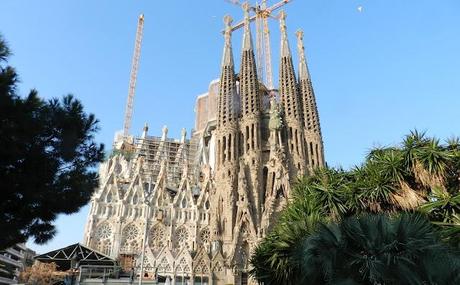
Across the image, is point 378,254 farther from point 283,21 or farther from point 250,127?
point 283,21

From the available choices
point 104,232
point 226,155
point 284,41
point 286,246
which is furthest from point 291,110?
point 286,246

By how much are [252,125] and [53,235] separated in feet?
105

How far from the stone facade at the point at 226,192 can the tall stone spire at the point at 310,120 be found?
11 centimetres

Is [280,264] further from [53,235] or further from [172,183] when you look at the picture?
[172,183]

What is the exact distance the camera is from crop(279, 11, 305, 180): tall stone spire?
134 feet

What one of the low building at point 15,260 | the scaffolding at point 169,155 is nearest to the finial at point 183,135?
the scaffolding at point 169,155

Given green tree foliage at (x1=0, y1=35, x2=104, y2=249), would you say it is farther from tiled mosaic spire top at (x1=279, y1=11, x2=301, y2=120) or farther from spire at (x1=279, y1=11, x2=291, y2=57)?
spire at (x1=279, y1=11, x2=291, y2=57)

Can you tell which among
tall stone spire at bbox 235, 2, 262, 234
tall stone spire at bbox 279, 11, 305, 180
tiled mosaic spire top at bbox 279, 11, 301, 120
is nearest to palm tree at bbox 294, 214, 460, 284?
tall stone spire at bbox 235, 2, 262, 234

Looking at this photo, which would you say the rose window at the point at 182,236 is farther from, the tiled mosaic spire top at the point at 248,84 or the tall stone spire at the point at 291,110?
the tiled mosaic spire top at the point at 248,84

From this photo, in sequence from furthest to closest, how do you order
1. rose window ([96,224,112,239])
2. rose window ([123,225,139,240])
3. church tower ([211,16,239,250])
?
rose window ([123,225,139,240]), rose window ([96,224,112,239]), church tower ([211,16,239,250])

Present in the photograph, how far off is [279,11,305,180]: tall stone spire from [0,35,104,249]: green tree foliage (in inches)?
1237

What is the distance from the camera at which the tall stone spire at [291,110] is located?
1612 inches

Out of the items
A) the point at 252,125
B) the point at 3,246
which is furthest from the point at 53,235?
the point at 252,125

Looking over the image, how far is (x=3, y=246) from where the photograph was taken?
30.3ft
